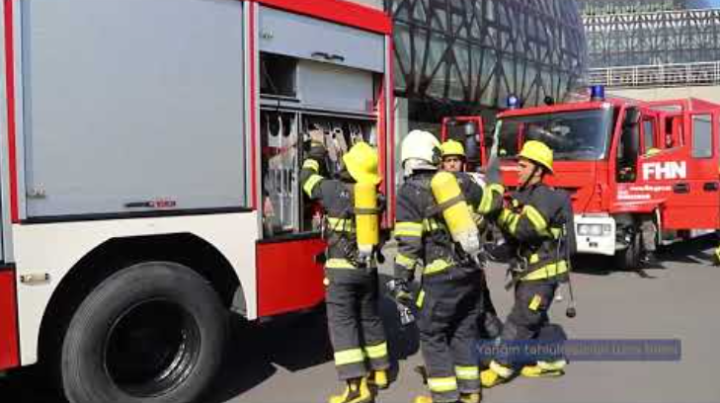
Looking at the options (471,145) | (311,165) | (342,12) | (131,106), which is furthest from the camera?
(471,145)

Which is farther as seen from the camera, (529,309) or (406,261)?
(529,309)

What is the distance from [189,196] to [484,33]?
29.3 m

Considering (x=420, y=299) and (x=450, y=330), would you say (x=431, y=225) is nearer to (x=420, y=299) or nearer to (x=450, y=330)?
(x=420, y=299)

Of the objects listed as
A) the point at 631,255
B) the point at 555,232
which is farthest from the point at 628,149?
the point at 555,232

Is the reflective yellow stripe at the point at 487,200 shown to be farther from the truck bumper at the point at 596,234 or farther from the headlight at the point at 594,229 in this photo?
the headlight at the point at 594,229

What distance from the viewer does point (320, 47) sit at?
4.65 meters

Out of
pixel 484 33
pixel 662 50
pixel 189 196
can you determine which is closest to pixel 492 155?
pixel 189 196

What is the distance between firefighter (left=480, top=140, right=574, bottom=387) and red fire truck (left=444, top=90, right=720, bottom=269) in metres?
4.47

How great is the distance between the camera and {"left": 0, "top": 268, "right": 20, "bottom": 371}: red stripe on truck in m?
3.12

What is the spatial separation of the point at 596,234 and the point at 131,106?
7.05 m

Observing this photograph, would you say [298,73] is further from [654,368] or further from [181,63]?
[654,368]

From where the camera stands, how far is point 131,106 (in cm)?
358

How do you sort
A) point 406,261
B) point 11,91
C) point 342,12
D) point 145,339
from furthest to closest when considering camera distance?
point 342,12 < point 406,261 < point 145,339 < point 11,91

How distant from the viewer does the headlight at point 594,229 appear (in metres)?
8.86
